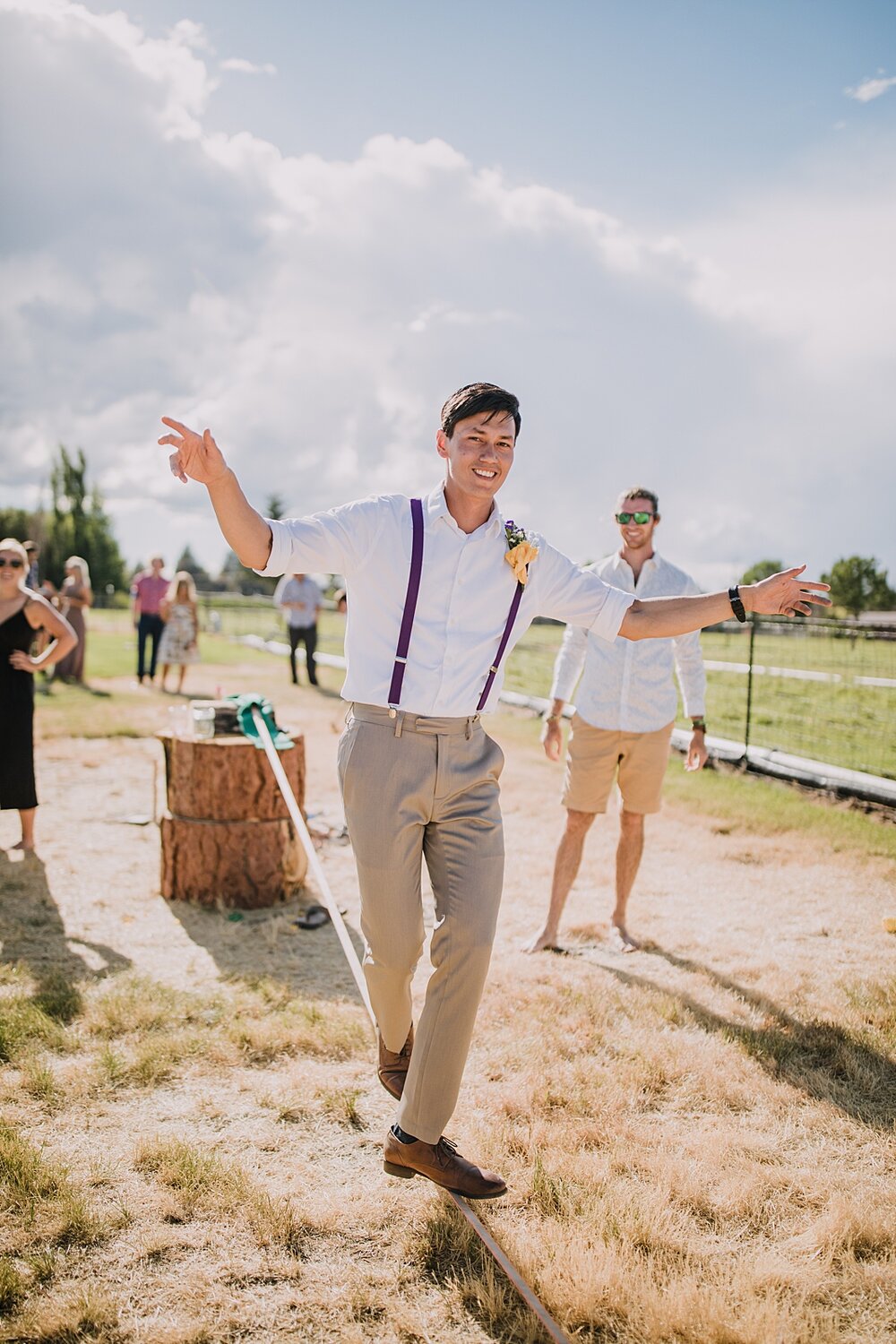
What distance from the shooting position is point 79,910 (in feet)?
18.2

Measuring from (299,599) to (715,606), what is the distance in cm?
1281

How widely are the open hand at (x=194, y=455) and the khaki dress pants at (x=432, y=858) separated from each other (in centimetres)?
82

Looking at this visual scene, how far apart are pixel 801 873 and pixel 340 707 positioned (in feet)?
27.3

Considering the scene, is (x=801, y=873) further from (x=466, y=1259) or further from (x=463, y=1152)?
(x=466, y=1259)

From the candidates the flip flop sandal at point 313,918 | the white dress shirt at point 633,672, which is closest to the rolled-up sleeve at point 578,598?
the white dress shirt at point 633,672

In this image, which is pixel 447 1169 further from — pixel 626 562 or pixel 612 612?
pixel 626 562

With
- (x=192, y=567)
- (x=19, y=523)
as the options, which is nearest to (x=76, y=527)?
(x=19, y=523)

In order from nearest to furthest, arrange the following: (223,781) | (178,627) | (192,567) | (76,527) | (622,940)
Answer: (622,940) < (223,781) < (178,627) < (76,527) < (192,567)

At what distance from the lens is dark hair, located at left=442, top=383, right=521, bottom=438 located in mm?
2867

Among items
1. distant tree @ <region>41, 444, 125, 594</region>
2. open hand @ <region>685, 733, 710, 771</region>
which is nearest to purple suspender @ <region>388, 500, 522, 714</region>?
open hand @ <region>685, 733, 710, 771</region>

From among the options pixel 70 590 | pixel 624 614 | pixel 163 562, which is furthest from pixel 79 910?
pixel 163 562

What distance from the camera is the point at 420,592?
2.81 m

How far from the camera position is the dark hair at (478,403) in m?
2.87

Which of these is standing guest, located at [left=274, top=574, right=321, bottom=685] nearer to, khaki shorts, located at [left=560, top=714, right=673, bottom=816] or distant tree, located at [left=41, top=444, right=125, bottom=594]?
khaki shorts, located at [left=560, top=714, right=673, bottom=816]
